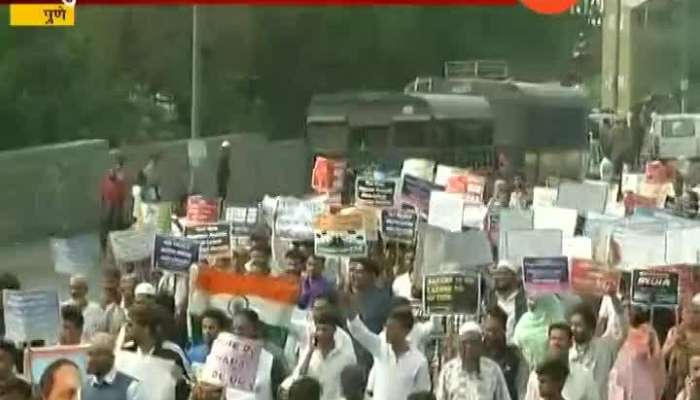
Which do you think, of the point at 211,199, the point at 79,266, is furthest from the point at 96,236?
the point at 211,199

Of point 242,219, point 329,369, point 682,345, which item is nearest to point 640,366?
point 682,345

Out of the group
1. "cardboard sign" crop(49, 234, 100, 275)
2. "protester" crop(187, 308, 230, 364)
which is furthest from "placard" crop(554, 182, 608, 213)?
"cardboard sign" crop(49, 234, 100, 275)

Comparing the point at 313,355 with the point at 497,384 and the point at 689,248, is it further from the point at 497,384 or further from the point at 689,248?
the point at 689,248

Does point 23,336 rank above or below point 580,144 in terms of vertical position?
below

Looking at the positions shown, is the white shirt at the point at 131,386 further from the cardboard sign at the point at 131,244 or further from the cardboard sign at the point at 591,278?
the cardboard sign at the point at 591,278

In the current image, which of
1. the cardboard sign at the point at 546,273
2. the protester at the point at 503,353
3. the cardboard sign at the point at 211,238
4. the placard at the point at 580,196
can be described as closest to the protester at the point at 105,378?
the cardboard sign at the point at 211,238

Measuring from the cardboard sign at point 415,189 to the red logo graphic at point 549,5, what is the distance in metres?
0.40

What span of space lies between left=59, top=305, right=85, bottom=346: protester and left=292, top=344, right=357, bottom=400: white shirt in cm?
43

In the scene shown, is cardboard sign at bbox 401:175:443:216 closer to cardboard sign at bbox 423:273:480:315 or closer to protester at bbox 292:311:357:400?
cardboard sign at bbox 423:273:480:315

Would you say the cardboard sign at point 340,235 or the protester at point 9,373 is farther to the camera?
the cardboard sign at point 340,235

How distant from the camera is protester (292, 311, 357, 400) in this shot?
281 cm

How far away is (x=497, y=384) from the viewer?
2787mm

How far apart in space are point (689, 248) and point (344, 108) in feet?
2.36

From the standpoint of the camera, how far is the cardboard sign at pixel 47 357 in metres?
2.71
